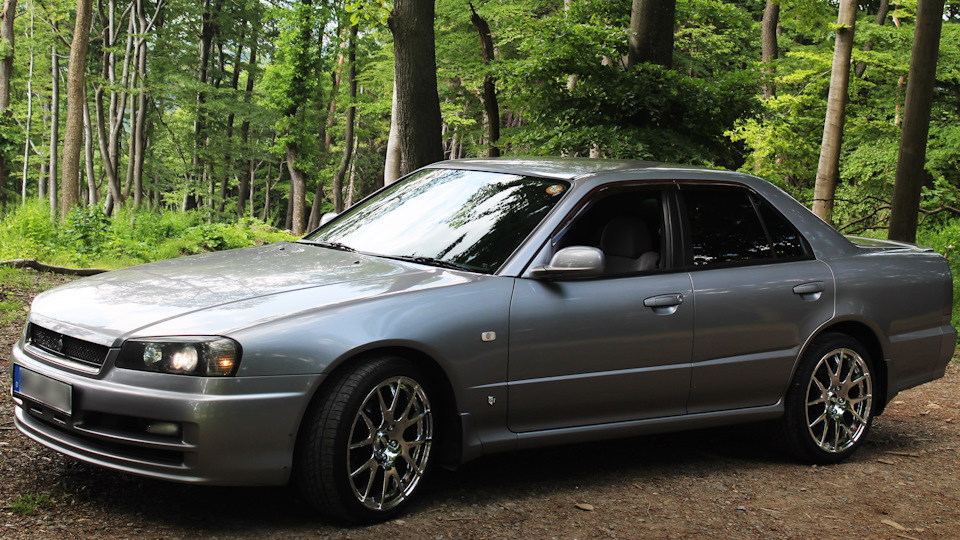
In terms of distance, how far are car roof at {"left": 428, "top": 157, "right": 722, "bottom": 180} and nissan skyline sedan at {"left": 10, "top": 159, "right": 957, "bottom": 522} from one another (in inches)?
1.1

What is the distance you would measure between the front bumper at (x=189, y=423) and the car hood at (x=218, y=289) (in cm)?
21

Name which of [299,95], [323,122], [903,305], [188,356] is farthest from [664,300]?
[323,122]

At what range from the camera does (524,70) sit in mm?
10062

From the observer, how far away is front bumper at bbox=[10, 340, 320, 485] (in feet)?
11.5

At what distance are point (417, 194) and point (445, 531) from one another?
2.08 metres

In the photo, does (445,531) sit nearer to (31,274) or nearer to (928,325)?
(928,325)

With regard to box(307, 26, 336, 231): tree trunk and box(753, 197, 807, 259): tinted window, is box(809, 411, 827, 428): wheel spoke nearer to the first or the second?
box(753, 197, 807, 259): tinted window

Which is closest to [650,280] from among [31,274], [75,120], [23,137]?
[31,274]

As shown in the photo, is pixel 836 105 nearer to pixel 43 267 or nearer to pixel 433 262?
pixel 43 267

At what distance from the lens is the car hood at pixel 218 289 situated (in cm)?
371

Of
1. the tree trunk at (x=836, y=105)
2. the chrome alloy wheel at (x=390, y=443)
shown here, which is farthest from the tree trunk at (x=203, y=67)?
the chrome alloy wheel at (x=390, y=443)

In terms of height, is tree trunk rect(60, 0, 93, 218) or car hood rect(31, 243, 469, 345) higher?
tree trunk rect(60, 0, 93, 218)

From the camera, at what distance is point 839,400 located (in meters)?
5.55

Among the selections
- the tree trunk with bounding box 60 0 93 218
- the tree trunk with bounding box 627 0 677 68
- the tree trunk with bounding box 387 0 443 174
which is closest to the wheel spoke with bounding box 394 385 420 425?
the tree trunk with bounding box 387 0 443 174
